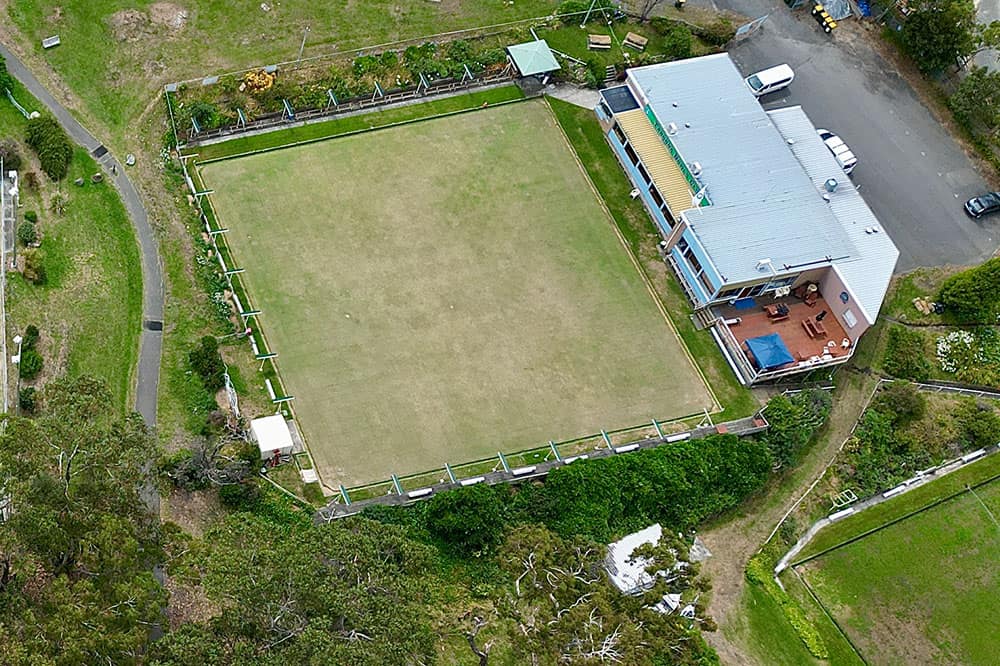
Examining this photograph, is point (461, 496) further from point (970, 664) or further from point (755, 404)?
point (970, 664)

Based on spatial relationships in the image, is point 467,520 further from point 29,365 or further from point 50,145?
point 50,145

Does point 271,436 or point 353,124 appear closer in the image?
point 271,436

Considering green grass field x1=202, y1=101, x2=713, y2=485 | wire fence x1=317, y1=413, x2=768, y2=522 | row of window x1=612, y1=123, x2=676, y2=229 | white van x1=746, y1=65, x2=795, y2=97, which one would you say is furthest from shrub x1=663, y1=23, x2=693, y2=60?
wire fence x1=317, y1=413, x2=768, y2=522

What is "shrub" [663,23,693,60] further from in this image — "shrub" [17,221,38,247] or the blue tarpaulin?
"shrub" [17,221,38,247]

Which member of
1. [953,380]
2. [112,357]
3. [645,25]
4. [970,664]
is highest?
[645,25]

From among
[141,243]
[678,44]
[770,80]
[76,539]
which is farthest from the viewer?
[678,44]

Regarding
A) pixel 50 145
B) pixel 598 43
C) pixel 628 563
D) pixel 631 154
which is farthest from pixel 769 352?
pixel 50 145

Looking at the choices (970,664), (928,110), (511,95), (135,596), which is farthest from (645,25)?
(135,596)
